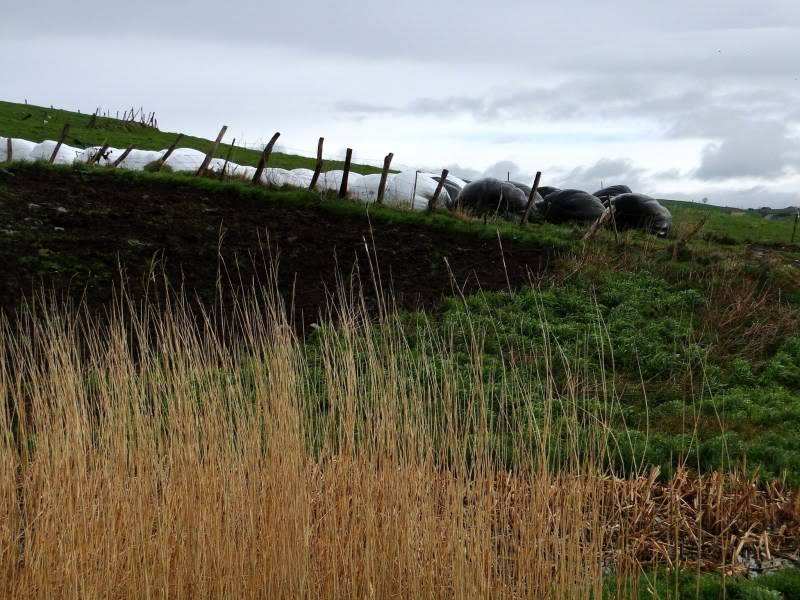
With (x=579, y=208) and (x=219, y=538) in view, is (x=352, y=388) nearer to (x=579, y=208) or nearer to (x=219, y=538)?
(x=219, y=538)

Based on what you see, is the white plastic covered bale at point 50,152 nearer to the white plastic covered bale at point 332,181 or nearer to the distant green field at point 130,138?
the distant green field at point 130,138

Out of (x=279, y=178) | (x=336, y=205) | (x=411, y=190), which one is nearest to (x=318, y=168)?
(x=336, y=205)

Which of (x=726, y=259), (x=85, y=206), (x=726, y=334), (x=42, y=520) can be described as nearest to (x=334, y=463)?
(x=42, y=520)

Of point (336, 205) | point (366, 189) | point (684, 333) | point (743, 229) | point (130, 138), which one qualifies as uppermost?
point (130, 138)

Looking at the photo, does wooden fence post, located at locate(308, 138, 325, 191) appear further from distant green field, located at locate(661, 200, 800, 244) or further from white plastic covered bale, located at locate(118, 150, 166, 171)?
distant green field, located at locate(661, 200, 800, 244)

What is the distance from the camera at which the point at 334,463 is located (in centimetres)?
461

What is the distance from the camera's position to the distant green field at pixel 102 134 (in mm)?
35562

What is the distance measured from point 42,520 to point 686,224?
53.9ft

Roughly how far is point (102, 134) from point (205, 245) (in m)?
29.0

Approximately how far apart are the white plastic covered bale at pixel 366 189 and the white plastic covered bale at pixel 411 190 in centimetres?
28

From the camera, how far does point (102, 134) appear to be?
3925 cm

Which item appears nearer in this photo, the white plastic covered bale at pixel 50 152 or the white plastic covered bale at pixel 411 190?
the white plastic covered bale at pixel 411 190

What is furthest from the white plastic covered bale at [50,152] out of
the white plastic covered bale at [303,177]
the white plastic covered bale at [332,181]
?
the white plastic covered bale at [332,181]

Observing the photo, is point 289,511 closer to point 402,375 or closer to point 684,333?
point 402,375
